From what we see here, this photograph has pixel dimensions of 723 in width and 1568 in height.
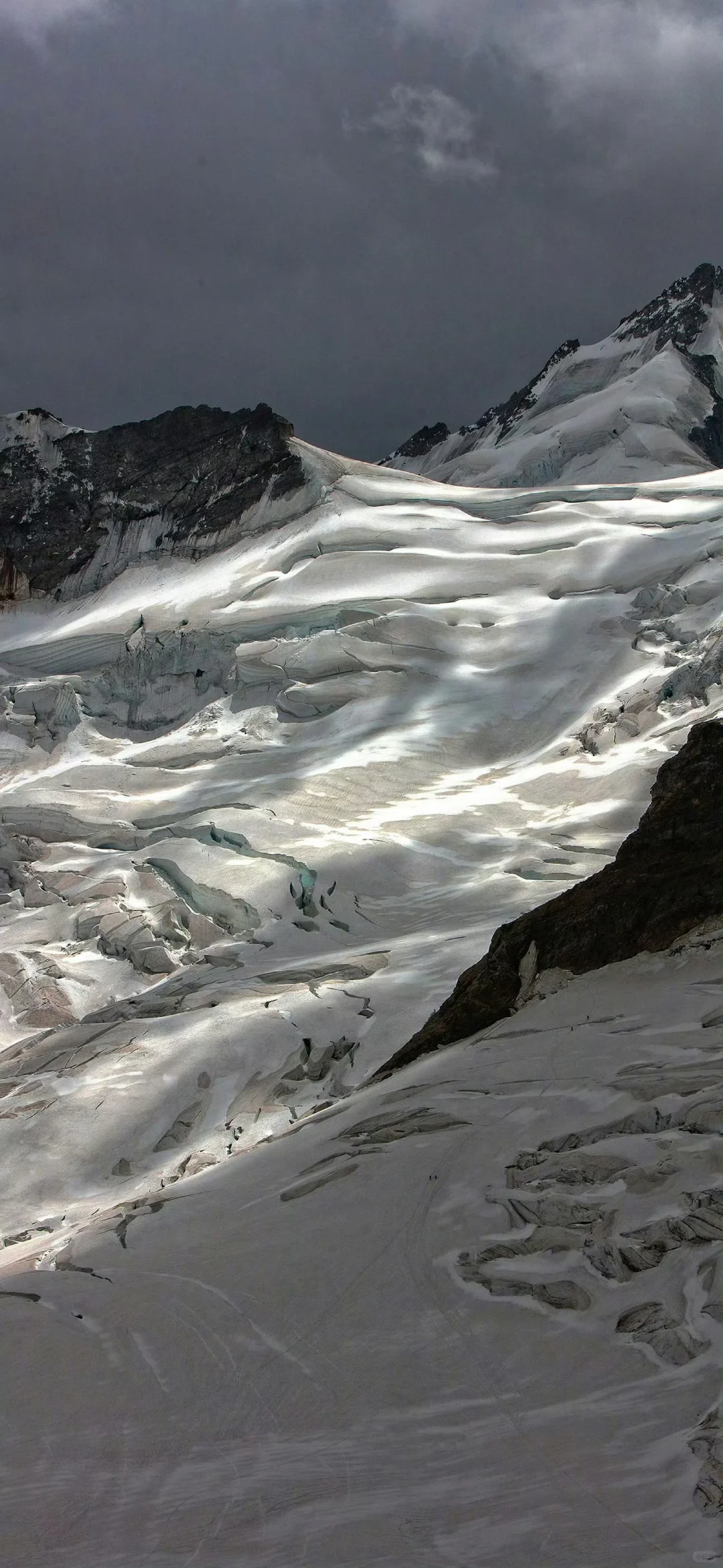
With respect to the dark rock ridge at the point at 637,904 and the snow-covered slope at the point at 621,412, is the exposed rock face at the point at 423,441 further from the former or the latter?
the dark rock ridge at the point at 637,904

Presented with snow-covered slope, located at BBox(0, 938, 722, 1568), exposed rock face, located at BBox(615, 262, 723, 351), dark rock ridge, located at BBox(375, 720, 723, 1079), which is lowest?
snow-covered slope, located at BBox(0, 938, 722, 1568)

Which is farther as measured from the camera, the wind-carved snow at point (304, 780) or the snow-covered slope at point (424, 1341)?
the wind-carved snow at point (304, 780)

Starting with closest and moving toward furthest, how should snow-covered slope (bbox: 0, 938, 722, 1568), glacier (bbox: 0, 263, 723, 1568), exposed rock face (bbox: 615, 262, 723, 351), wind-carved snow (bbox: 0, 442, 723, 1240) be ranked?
snow-covered slope (bbox: 0, 938, 722, 1568) < glacier (bbox: 0, 263, 723, 1568) < wind-carved snow (bbox: 0, 442, 723, 1240) < exposed rock face (bbox: 615, 262, 723, 351)

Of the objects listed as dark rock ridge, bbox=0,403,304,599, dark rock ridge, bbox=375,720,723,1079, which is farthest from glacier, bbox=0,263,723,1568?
dark rock ridge, bbox=0,403,304,599

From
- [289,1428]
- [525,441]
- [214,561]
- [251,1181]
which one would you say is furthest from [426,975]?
[525,441]

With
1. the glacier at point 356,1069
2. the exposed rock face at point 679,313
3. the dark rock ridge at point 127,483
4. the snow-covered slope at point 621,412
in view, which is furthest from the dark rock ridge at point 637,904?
the exposed rock face at point 679,313

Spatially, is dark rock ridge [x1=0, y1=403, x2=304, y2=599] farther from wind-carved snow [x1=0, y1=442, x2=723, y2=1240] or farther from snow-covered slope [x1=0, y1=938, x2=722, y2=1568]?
snow-covered slope [x1=0, y1=938, x2=722, y2=1568]
